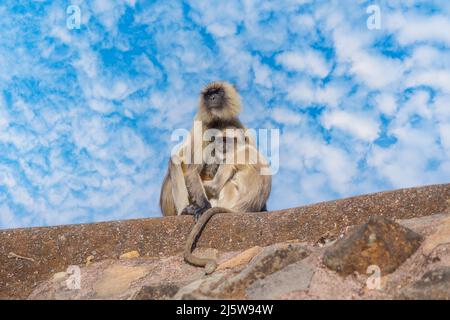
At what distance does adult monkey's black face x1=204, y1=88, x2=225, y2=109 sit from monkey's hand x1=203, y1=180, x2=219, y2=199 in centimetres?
114

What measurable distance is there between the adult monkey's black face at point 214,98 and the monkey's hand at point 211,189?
1.14m

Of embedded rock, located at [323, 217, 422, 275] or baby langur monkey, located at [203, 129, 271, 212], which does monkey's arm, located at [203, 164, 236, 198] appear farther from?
embedded rock, located at [323, 217, 422, 275]

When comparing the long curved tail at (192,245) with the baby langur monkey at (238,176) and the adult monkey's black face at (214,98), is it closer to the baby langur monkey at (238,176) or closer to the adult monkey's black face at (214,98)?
the baby langur monkey at (238,176)

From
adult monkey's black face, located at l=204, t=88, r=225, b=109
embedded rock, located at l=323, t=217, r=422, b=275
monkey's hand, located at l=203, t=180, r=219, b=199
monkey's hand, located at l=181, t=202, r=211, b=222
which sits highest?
adult monkey's black face, located at l=204, t=88, r=225, b=109

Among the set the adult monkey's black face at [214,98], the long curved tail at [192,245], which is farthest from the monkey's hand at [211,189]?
the long curved tail at [192,245]

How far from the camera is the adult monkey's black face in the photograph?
8172 mm

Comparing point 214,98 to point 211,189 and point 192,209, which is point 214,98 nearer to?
point 211,189

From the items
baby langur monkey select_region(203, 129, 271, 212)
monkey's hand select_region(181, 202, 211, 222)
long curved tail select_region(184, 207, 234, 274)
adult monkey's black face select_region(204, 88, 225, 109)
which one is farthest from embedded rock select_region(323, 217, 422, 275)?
adult monkey's black face select_region(204, 88, 225, 109)

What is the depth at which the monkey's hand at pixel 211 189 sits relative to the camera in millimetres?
7539

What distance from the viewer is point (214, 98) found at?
8219 millimetres

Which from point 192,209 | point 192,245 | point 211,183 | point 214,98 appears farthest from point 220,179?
point 192,245

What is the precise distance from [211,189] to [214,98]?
135 centimetres
